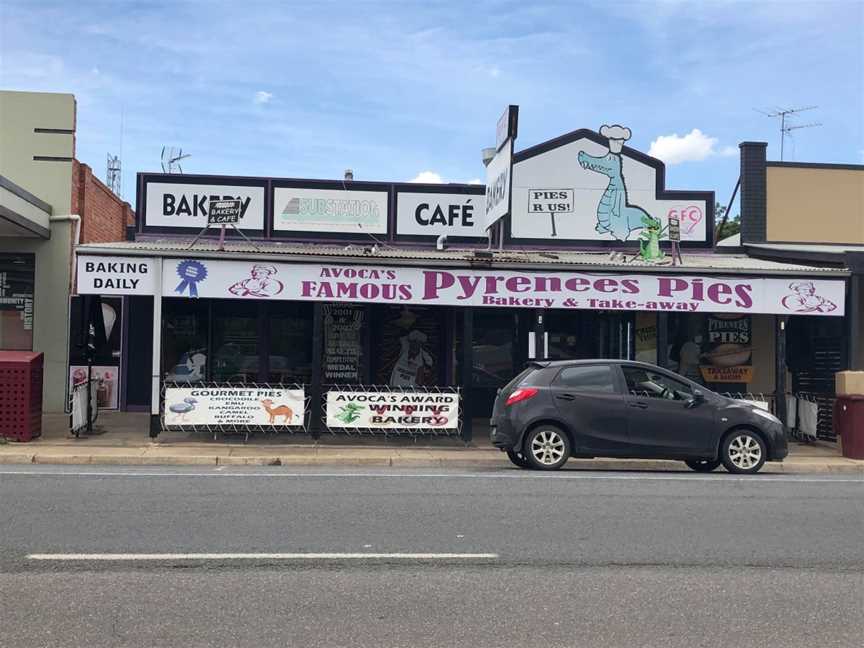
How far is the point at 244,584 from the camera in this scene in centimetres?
586

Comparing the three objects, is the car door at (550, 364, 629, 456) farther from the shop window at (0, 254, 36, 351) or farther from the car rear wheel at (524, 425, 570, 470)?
the shop window at (0, 254, 36, 351)

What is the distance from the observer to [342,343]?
704 inches

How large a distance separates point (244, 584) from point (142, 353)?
1317 cm

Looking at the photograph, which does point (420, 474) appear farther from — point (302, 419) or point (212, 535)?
point (212, 535)

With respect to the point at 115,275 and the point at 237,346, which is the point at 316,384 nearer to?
the point at 115,275

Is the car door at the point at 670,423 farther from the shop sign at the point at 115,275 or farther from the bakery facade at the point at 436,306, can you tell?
the shop sign at the point at 115,275

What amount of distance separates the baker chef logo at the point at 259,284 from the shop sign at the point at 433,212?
4.53 meters

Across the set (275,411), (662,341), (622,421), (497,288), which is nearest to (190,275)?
(275,411)

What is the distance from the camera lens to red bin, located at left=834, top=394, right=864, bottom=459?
45.0 feet

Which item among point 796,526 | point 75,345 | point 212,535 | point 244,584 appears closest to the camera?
point 244,584

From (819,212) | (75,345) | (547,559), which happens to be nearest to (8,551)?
(547,559)

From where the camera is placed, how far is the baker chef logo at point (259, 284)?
14.1 metres

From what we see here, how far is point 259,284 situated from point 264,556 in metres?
8.14

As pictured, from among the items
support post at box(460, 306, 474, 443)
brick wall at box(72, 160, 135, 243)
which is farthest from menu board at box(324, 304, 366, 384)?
brick wall at box(72, 160, 135, 243)
